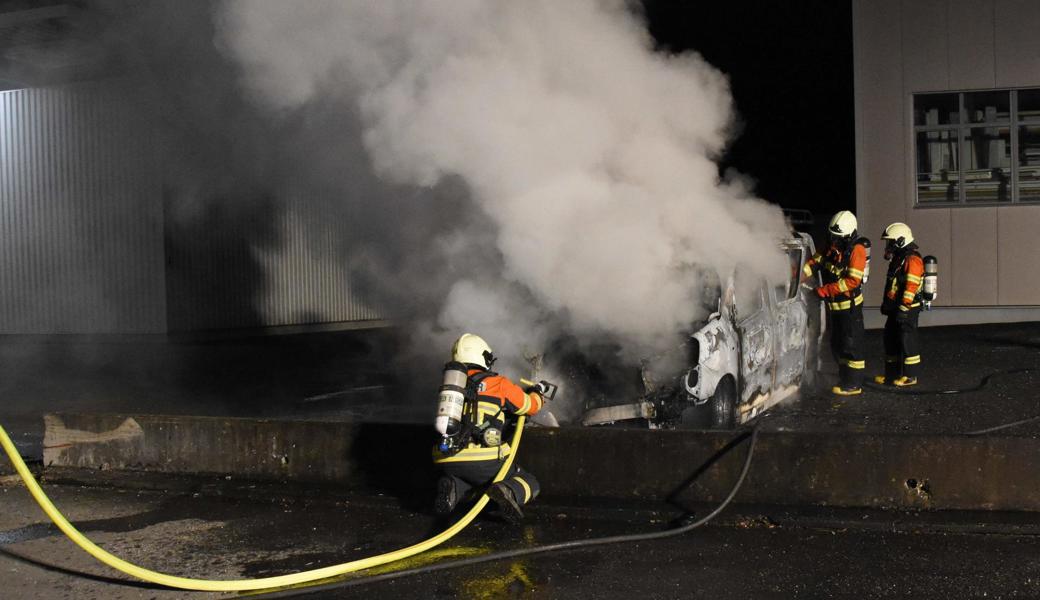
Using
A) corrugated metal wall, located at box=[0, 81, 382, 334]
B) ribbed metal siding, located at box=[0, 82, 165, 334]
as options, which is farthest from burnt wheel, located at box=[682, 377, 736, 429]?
ribbed metal siding, located at box=[0, 82, 165, 334]

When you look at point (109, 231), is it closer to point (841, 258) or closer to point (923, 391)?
point (841, 258)

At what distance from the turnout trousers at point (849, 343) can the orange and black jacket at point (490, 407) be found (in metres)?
5.28

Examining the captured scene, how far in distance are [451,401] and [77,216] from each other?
17.9 m

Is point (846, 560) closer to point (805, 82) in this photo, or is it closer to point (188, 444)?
point (188, 444)

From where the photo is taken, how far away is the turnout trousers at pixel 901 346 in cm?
1059

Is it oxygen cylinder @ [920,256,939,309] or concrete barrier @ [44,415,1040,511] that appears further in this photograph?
oxygen cylinder @ [920,256,939,309]

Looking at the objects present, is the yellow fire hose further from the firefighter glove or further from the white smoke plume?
the white smoke plume

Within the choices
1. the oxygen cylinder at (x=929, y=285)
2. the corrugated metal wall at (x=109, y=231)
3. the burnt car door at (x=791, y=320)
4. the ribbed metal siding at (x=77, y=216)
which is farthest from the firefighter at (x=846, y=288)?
the ribbed metal siding at (x=77, y=216)

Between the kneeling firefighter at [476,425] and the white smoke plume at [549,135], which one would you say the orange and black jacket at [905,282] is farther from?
the kneeling firefighter at [476,425]

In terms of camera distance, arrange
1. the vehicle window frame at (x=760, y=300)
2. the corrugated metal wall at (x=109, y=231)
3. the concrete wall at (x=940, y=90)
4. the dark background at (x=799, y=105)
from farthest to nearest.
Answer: the dark background at (x=799, y=105), the corrugated metal wall at (x=109, y=231), the concrete wall at (x=940, y=90), the vehicle window frame at (x=760, y=300)

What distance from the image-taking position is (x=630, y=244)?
758cm

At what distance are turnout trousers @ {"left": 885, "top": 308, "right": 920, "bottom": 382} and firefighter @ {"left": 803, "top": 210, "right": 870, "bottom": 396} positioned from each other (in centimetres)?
52

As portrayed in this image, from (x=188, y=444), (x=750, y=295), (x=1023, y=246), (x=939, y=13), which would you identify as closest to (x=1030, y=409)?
(x=750, y=295)

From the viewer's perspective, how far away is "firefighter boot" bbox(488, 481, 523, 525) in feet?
19.9
